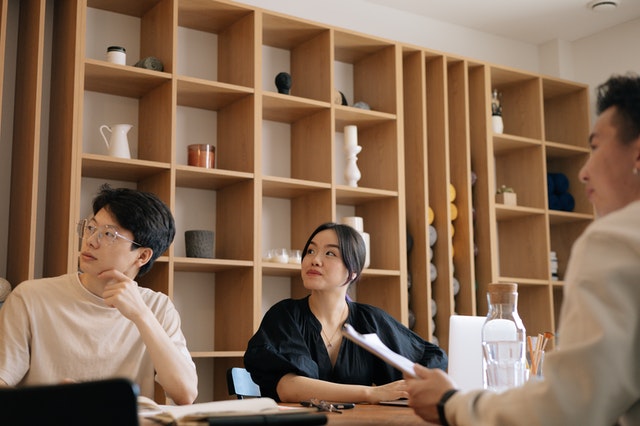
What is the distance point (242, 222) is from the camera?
4113 millimetres

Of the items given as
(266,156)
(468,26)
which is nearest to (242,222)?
(266,156)

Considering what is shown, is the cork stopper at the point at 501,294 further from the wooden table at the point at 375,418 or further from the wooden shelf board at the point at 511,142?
the wooden shelf board at the point at 511,142

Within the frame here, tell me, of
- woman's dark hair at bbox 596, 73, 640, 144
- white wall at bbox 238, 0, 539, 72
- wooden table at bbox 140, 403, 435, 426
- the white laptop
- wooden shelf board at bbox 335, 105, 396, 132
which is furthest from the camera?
white wall at bbox 238, 0, 539, 72

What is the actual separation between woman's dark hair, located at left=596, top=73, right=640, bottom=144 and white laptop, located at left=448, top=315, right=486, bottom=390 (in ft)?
3.42

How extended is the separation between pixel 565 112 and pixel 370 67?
1566 mm

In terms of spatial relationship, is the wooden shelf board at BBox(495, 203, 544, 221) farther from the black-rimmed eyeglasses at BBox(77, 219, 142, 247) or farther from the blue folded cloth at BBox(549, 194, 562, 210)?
the black-rimmed eyeglasses at BBox(77, 219, 142, 247)

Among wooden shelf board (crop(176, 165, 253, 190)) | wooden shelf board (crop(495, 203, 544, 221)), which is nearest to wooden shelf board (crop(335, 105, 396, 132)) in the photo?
wooden shelf board (crop(176, 165, 253, 190))

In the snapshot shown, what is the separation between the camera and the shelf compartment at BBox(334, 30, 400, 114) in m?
4.64

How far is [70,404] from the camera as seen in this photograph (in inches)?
40.5

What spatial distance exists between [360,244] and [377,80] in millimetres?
1903

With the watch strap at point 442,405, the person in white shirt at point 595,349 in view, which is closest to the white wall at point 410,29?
the watch strap at point 442,405

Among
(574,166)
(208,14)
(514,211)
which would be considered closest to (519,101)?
(574,166)

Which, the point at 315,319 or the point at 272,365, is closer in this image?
the point at 272,365

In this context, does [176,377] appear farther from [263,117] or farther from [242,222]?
[263,117]
